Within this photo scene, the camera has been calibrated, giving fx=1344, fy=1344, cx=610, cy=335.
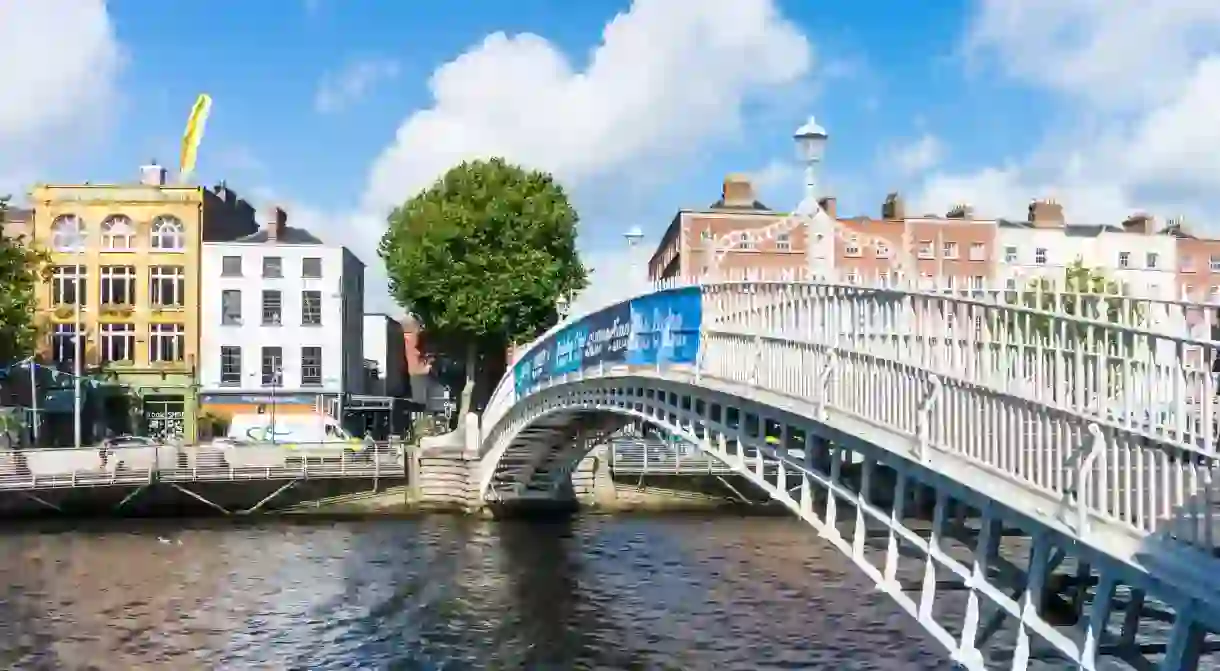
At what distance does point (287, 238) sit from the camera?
69.3m

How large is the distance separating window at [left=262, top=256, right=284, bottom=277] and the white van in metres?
7.73

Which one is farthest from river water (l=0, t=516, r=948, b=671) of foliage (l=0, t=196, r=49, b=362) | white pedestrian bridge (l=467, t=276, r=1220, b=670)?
foliage (l=0, t=196, r=49, b=362)

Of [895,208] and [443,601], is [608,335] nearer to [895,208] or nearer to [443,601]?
[443,601]

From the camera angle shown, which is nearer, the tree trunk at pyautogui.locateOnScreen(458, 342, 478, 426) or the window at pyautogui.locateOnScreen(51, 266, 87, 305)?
the tree trunk at pyautogui.locateOnScreen(458, 342, 478, 426)

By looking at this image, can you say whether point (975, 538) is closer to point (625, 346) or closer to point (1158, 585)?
point (1158, 585)

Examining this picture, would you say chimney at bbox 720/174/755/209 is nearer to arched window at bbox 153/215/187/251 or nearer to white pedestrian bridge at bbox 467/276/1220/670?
arched window at bbox 153/215/187/251

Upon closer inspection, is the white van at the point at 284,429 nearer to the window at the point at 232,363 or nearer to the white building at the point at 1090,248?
the window at the point at 232,363

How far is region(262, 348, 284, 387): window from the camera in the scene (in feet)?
216

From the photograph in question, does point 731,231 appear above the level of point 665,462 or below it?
above

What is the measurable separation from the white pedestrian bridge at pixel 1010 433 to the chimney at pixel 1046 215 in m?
55.5

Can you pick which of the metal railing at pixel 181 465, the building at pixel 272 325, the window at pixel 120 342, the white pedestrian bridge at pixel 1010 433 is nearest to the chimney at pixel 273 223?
the building at pixel 272 325

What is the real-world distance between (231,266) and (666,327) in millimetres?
45564

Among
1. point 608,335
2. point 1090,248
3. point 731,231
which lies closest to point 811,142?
point 608,335

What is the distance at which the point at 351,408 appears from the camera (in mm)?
69188
